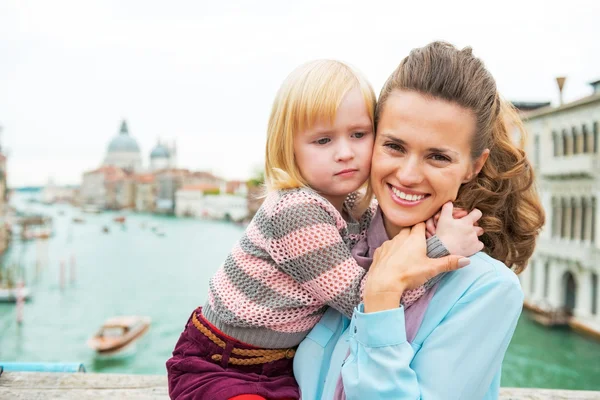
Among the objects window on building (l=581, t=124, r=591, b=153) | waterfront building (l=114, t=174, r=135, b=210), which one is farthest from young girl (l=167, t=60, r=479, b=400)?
waterfront building (l=114, t=174, r=135, b=210)

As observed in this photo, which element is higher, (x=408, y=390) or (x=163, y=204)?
(x=408, y=390)

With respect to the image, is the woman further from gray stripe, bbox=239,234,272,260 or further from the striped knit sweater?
gray stripe, bbox=239,234,272,260

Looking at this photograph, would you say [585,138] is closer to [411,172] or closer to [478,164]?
[478,164]

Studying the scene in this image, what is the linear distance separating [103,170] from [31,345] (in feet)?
147

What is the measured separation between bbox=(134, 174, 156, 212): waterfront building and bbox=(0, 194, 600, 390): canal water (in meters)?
1.25

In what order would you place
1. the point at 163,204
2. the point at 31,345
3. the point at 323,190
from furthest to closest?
1. the point at 163,204
2. the point at 31,345
3. the point at 323,190

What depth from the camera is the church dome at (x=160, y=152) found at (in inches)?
2670

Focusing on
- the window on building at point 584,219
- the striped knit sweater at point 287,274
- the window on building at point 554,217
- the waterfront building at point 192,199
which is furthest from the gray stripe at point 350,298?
the waterfront building at point 192,199

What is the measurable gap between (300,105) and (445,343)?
493mm

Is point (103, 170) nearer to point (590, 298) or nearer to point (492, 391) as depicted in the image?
point (590, 298)

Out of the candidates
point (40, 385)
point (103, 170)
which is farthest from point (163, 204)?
point (40, 385)

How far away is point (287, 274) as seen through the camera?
3.46 ft

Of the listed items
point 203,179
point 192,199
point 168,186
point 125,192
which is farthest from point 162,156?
point 192,199

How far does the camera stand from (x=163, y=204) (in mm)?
57625
